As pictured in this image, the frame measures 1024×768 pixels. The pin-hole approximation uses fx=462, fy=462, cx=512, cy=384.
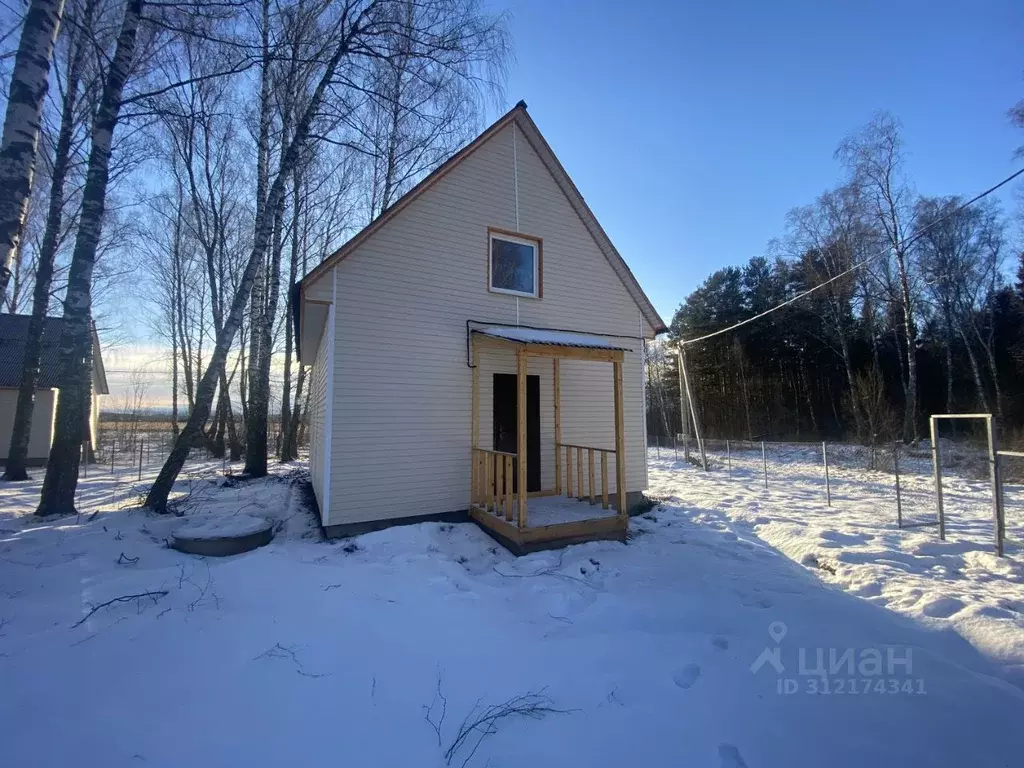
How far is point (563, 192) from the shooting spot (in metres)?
A: 8.33

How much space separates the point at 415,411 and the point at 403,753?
465 cm

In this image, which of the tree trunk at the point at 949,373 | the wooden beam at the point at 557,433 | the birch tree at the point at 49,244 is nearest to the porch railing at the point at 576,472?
the wooden beam at the point at 557,433

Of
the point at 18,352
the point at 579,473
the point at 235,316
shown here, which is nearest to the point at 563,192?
the point at 579,473

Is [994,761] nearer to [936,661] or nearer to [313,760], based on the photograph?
[936,661]

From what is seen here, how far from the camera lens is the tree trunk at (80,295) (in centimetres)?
609

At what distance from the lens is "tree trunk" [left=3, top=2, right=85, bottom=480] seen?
9.85 m

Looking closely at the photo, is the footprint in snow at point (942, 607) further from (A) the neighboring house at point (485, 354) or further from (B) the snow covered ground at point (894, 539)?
(A) the neighboring house at point (485, 354)

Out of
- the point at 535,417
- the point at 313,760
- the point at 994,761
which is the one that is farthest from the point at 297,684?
the point at 535,417

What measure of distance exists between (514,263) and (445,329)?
1855mm

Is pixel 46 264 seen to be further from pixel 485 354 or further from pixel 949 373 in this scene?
pixel 949 373

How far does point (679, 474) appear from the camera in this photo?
14227mm

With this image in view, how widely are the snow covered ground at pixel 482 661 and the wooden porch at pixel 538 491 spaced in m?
0.60

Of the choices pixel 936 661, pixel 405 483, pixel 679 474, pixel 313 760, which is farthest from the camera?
pixel 679 474

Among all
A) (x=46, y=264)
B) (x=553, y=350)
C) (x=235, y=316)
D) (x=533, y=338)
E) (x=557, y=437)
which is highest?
(x=46, y=264)
